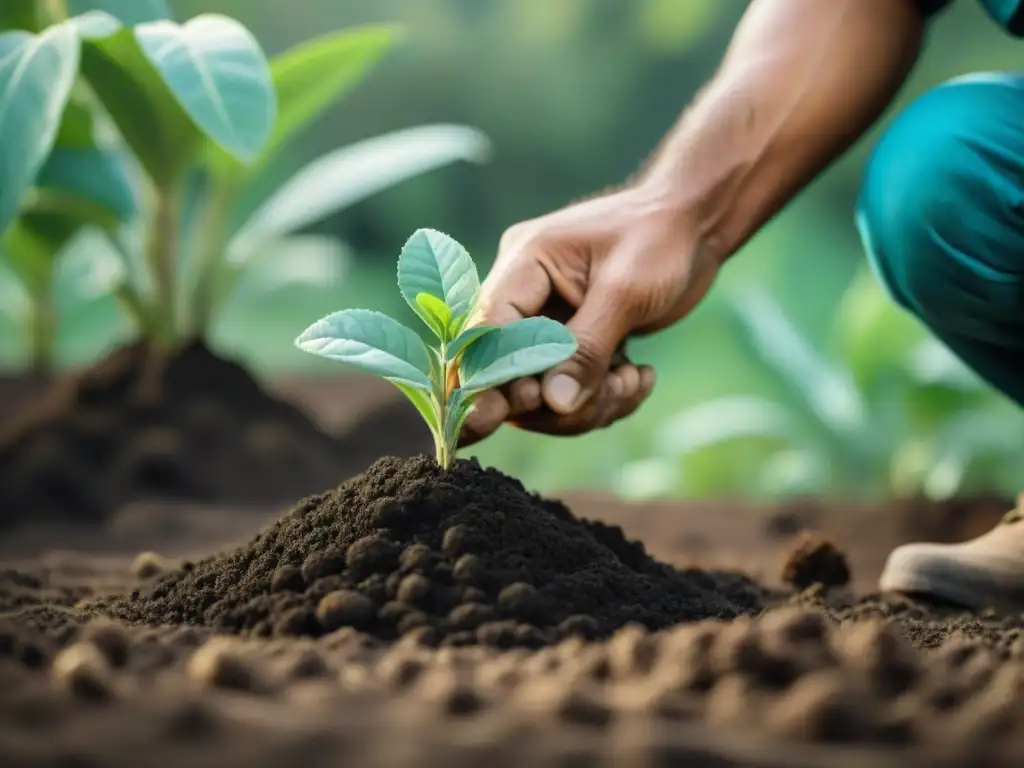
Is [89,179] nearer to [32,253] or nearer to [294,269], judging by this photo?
[32,253]

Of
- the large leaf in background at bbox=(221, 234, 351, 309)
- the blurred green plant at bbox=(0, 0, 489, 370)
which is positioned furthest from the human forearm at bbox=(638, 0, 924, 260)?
the large leaf in background at bbox=(221, 234, 351, 309)

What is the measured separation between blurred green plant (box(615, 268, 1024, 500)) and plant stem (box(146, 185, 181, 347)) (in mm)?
1044

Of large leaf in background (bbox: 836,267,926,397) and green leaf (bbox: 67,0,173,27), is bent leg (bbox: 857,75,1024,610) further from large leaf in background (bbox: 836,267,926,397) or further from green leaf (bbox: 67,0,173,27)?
green leaf (bbox: 67,0,173,27)

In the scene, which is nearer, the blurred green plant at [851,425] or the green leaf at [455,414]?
the green leaf at [455,414]

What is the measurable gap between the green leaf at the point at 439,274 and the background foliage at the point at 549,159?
5.67ft

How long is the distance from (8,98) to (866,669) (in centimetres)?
127

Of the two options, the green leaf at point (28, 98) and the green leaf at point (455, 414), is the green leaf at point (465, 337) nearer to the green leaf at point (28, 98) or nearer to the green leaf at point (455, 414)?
the green leaf at point (455, 414)

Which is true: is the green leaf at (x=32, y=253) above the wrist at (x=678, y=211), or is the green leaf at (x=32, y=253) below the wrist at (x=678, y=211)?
above

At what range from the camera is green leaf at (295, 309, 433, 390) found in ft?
Answer: 2.86

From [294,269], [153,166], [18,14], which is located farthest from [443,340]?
[294,269]

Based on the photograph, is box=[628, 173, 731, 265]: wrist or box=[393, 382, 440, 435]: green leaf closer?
box=[393, 382, 440, 435]: green leaf

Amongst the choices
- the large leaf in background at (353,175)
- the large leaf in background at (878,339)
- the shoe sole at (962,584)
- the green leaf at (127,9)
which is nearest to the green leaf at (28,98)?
the green leaf at (127,9)

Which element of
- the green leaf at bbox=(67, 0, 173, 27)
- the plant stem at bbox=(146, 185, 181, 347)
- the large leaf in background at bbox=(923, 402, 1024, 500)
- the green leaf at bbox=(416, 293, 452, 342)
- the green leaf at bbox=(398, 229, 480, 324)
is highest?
the green leaf at bbox=(67, 0, 173, 27)

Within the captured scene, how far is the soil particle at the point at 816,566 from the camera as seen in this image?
4.37ft
